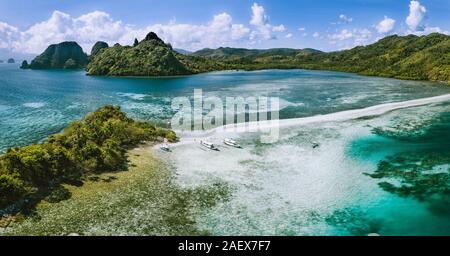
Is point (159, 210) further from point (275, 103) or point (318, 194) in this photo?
point (275, 103)

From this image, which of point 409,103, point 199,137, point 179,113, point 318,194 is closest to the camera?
point 318,194

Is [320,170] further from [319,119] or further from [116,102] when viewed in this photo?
[116,102]

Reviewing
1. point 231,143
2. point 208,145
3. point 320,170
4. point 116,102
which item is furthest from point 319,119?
point 116,102

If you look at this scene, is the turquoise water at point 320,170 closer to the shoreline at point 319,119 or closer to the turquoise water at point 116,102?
the turquoise water at point 116,102

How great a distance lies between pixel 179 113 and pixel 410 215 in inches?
2516

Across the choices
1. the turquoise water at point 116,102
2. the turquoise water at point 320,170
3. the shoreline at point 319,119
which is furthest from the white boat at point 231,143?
the turquoise water at point 116,102

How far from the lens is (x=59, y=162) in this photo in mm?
45125

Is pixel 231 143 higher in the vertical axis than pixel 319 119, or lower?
lower

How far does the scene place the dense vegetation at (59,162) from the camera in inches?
1486
